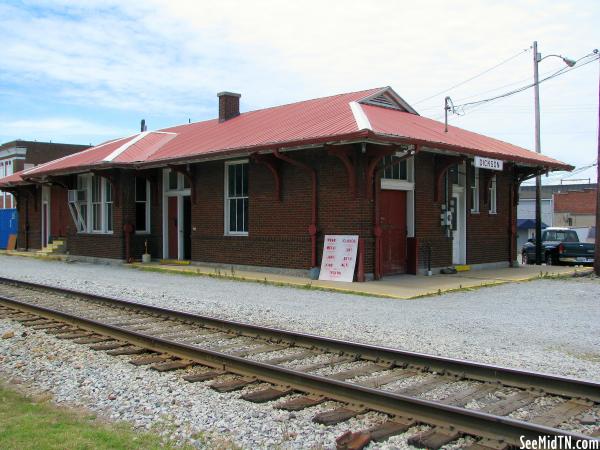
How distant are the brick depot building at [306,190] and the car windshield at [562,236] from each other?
469 centimetres

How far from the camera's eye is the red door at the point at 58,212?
2550 cm

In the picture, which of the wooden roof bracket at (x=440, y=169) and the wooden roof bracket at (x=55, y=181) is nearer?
the wooden roof bracket at (x=440, y=169)

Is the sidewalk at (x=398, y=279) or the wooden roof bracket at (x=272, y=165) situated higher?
the wooden roof bracket at (x=272, y=165)

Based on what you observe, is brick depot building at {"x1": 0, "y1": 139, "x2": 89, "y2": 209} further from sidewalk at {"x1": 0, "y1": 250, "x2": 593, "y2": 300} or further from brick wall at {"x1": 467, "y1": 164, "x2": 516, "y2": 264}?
brick wall at {"x1": 467, "y1": 164, "x2": 516, "y2": 264}

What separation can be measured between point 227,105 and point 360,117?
928 centimetres

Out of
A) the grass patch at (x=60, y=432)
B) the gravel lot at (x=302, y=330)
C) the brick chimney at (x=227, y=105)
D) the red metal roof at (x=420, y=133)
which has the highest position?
the brick chimney at (x=227, y=105)

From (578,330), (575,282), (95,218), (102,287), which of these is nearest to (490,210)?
(575,282)

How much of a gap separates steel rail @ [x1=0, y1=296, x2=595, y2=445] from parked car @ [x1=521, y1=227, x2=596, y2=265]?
17068 millimetres

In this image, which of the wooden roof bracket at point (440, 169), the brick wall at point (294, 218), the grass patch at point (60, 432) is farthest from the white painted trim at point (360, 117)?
the grass patch at point (60, 432)

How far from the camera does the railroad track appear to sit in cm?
461

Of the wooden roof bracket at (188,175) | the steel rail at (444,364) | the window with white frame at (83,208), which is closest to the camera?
the steel rail at (444,364)

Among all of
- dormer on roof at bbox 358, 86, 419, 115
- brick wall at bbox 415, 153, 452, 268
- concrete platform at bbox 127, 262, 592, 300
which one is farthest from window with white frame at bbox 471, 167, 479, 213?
dormer on roof at bbox 358, 86, 419, 115

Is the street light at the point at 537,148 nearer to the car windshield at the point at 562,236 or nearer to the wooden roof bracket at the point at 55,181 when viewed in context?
the car windshield at the point at 562,236

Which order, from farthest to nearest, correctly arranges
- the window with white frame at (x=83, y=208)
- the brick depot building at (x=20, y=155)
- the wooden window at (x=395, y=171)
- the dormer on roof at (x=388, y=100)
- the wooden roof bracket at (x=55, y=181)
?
the brick depot building at (x=20, y=155) < the wooden roof bracket at (x=55, y=181) < the window with white frame at (x=83, y=208) < the dormer on roof at (x=388, y=100) < the wooden window at (x=395, y=171)
